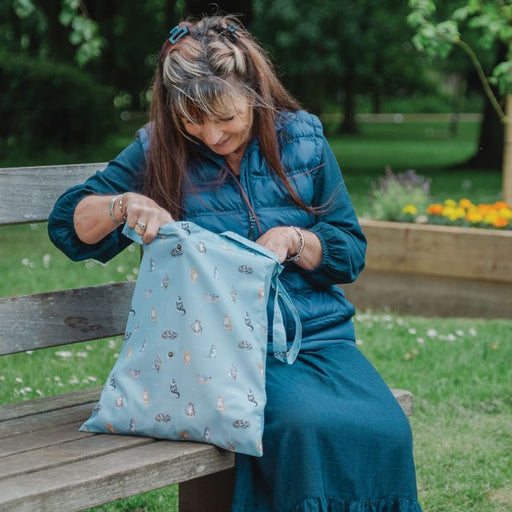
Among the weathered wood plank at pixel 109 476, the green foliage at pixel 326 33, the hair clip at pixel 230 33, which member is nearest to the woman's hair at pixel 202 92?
the hair clip at pixel 230 33

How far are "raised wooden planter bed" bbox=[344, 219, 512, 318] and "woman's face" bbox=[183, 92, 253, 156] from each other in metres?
3.68

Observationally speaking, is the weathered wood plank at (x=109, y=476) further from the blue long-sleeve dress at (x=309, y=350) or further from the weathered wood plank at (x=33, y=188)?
the weathered wood plank at (x=33, y=188)

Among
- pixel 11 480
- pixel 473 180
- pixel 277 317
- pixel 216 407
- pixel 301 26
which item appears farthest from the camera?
pixel 301 26

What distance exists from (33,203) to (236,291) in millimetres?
841

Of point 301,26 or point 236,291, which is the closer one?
point 236,291

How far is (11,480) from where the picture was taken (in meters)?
2.23

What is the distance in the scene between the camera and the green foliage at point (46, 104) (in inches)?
488

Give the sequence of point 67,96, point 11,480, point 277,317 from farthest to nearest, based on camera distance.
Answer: point 67,96 → point 277,317 → point 11,480

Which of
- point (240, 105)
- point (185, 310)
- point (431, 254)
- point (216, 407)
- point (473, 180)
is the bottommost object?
point (473, 180)

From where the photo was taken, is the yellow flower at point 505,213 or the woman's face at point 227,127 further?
the yellow flower at point 505,213

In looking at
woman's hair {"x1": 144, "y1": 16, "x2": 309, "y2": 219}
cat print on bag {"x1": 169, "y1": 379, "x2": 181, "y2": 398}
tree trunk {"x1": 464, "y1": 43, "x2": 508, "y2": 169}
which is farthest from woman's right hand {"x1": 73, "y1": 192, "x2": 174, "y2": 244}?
tree trunk {"x1": 464, "y1": 43, "x2": 508, "y2": 169}

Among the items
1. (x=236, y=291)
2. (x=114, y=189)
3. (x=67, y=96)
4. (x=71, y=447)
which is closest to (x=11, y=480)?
(x=71, y=447)

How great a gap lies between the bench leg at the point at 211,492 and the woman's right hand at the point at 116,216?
0.79 m

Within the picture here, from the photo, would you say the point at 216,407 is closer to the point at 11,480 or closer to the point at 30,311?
the point at 11,480
